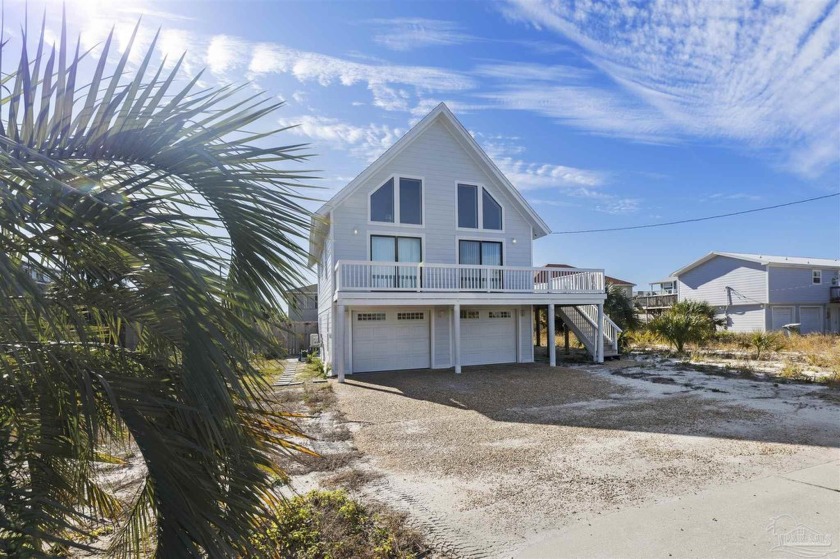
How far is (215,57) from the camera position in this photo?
257 cm

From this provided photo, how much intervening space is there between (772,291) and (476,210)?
75.4ft

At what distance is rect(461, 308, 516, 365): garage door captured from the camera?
15.1m

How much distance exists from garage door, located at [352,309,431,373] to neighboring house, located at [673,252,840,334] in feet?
79.3

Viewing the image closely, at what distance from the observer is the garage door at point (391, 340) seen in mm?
13852

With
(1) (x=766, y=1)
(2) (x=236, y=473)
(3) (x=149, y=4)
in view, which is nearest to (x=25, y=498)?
(2) (x=236, y=473)

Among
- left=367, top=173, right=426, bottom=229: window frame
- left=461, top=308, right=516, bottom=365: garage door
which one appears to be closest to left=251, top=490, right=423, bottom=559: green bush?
left=367, top=173, right=426, bottom=229: window frame

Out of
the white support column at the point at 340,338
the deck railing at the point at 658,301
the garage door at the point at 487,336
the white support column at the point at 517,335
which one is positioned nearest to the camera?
the white support column at the point at 340,338

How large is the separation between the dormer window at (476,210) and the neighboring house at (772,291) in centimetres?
2126

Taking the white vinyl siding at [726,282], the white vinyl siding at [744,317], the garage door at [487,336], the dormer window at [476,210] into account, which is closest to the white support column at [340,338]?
the garage door at [487,336]

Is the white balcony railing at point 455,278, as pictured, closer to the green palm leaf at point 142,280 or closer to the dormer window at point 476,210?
the dormer window at point 476,210

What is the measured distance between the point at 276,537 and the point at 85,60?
127 inches

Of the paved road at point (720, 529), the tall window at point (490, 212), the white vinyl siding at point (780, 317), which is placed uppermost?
the tall window at point (490, 212)

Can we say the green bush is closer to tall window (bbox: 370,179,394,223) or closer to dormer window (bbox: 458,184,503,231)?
tall window (bbox: 370,179,394,223)

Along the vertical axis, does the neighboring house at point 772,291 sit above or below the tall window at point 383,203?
below
